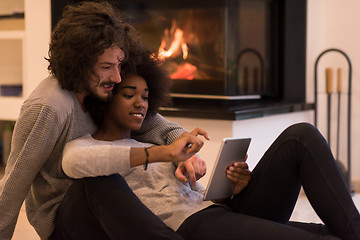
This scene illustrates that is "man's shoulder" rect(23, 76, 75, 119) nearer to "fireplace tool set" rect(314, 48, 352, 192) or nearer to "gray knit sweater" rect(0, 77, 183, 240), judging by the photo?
"gray knit sweater" rect(0, 77, 183, 240)

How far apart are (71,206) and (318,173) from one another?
2.14 ft

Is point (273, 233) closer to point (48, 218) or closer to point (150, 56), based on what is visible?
point (48, 218)

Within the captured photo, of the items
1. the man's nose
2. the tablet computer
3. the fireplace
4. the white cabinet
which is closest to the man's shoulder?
the man's nose

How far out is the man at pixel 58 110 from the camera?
1.49 metres

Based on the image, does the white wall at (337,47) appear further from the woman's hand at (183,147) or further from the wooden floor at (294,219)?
the woman's hand at (183,147)

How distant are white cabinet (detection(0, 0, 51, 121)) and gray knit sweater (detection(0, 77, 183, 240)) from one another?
4.66 feet

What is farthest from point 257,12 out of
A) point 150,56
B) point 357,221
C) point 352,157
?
point 357,221

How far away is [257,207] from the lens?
1597mm

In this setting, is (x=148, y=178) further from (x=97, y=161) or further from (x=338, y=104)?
(x=338, y=104)

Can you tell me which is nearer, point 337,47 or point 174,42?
point 174,42

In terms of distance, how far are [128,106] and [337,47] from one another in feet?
6.05

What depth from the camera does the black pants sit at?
1382 mm

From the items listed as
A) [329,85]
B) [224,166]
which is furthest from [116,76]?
[329,85]

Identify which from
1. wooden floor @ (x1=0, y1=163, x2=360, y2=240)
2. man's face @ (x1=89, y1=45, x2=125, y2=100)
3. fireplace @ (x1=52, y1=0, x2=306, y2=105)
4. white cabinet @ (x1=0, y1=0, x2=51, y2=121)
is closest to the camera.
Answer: man's face @ (x1=89, y1=45, x2=125, y2=100)
